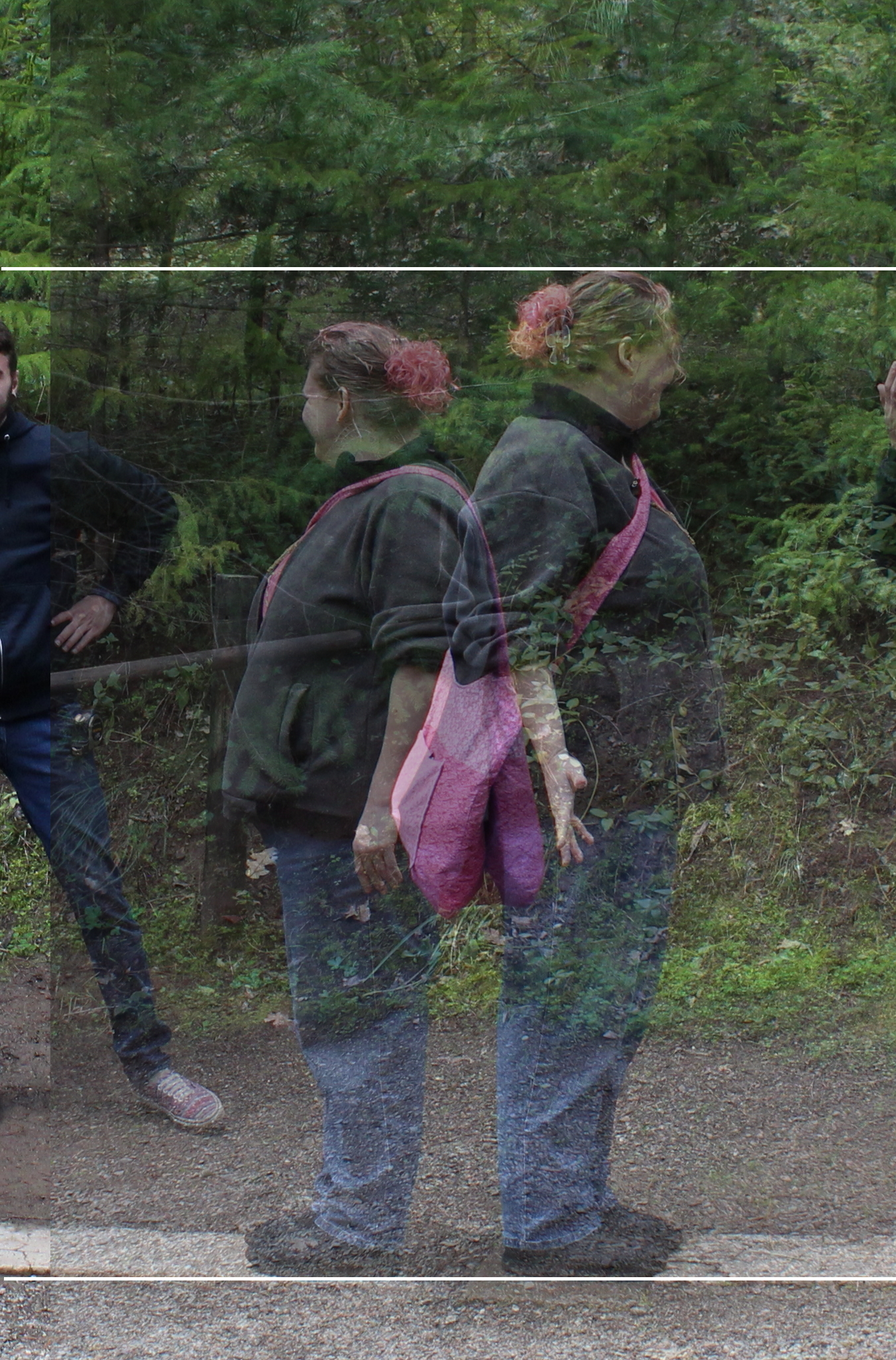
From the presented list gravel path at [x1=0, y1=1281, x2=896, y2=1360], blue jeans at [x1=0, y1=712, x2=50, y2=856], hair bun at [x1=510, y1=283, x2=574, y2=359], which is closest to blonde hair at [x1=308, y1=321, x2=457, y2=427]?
hair bun at [x1=510, y1=283, x2=574, y2=359]

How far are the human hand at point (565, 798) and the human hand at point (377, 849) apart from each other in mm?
→ 267

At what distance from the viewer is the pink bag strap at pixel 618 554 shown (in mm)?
1941

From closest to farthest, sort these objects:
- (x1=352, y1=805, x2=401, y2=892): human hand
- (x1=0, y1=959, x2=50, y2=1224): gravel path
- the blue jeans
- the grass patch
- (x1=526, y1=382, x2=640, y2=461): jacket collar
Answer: (x1=526, y1=382, x2=640, y2=461): jacket collar
(x1=352, y1=805, x2=401, y2=892): human hand
the blue jeans
(x1=0, y1=959, x2=50, y2=1224): gravel path
the grass patch

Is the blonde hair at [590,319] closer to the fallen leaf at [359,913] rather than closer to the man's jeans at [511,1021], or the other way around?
the man's jeans at [511,1021]

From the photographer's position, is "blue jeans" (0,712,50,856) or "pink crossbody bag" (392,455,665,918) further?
"blue jeans" (0,712,50,856)

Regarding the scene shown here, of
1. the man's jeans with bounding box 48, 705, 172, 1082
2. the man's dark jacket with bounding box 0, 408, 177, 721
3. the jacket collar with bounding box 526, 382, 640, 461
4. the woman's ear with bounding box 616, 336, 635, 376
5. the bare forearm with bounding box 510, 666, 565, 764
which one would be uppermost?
the woman's ear with bounding box 616, 336, 635, 376

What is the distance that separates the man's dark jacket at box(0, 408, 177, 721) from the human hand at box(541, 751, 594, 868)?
75 centimetres

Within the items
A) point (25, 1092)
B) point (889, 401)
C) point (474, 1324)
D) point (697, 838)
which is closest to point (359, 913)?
point (697, 838)

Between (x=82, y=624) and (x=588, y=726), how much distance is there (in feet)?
2.85

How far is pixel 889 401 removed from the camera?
2.00 metres

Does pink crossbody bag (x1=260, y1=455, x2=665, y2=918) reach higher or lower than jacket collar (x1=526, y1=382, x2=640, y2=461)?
lower

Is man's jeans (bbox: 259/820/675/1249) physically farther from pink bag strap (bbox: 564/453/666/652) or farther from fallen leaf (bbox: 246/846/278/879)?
pink bag strap (bbox: 564/453/666/652)

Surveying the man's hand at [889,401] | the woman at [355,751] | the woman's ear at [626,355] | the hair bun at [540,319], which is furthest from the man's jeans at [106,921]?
the man's hand at [889,401]

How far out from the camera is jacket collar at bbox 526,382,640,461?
6.29 ft
